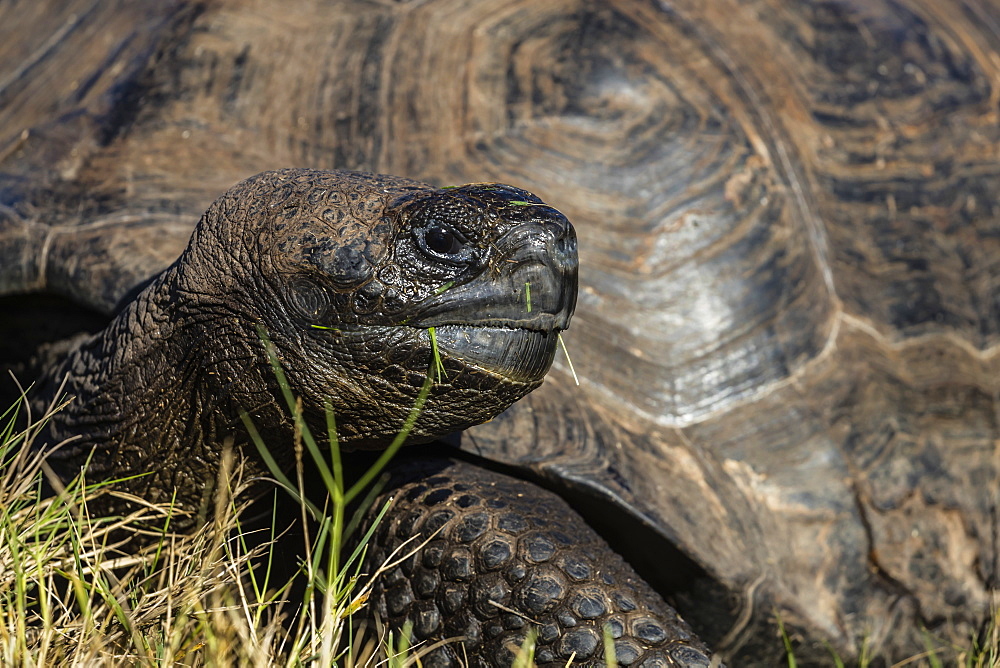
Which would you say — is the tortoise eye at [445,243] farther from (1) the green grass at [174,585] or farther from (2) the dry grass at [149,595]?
(2) the dry grass at [149,595]

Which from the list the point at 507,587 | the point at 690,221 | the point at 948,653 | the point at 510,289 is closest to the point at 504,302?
the point at 510,289

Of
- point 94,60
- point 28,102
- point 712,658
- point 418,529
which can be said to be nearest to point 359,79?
point 94,60

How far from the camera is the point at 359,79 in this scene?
304cm

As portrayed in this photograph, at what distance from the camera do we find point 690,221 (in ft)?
9.62

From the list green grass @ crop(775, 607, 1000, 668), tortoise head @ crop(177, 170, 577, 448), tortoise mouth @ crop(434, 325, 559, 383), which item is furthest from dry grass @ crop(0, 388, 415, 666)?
green grass @ crop(775, 607, 1000, 668)

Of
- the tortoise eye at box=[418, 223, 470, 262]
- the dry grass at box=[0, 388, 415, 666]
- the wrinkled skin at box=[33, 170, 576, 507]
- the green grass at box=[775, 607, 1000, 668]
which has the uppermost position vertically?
the tortoise eye at box=[418, 223, 470, 262]

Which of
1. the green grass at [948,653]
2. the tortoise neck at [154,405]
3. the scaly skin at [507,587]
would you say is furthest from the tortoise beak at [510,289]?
the green grass at [948,653]

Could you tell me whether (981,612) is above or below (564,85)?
below

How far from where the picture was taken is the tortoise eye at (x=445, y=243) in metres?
1.95

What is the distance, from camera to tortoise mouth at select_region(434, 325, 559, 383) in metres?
1.93

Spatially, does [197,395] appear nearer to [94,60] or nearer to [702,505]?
[702,505]

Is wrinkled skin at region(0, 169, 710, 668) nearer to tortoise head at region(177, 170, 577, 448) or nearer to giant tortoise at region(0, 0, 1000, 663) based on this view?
tortoise head at region(177, 170, 577, 448)

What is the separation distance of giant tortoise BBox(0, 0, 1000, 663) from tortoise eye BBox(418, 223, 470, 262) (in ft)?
2.06

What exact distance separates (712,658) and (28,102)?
285 centimetres
